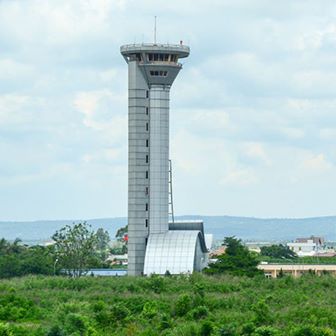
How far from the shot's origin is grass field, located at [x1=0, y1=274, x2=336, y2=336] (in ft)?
259

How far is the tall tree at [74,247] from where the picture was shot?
154125 mm

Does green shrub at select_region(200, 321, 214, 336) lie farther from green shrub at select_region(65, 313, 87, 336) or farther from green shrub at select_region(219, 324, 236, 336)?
green shrub at select_region(65, 313, 87, 336)

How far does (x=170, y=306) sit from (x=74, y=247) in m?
62.7

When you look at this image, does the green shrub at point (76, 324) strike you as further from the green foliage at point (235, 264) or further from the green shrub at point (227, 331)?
the green foliage at point (235, 264)

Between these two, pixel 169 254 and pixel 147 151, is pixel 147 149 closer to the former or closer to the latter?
pixel 147 151

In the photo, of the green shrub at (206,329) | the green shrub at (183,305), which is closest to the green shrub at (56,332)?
the green shrub at (206,329)

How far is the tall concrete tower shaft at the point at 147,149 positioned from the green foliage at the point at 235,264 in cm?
677

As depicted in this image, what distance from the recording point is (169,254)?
422 ft

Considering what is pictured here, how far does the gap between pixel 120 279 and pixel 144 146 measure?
63.2 ft

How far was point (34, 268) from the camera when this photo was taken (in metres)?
148

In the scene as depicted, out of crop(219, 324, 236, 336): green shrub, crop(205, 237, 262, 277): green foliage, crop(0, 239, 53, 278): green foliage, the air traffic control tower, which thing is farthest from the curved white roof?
crop(219, 324, 236, 336): green shrub

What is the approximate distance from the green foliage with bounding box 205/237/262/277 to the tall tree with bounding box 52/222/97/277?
78.9 ft

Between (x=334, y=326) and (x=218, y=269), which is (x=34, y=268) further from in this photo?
(x=334, y=326)

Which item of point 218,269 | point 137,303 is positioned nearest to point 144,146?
point 218,269
